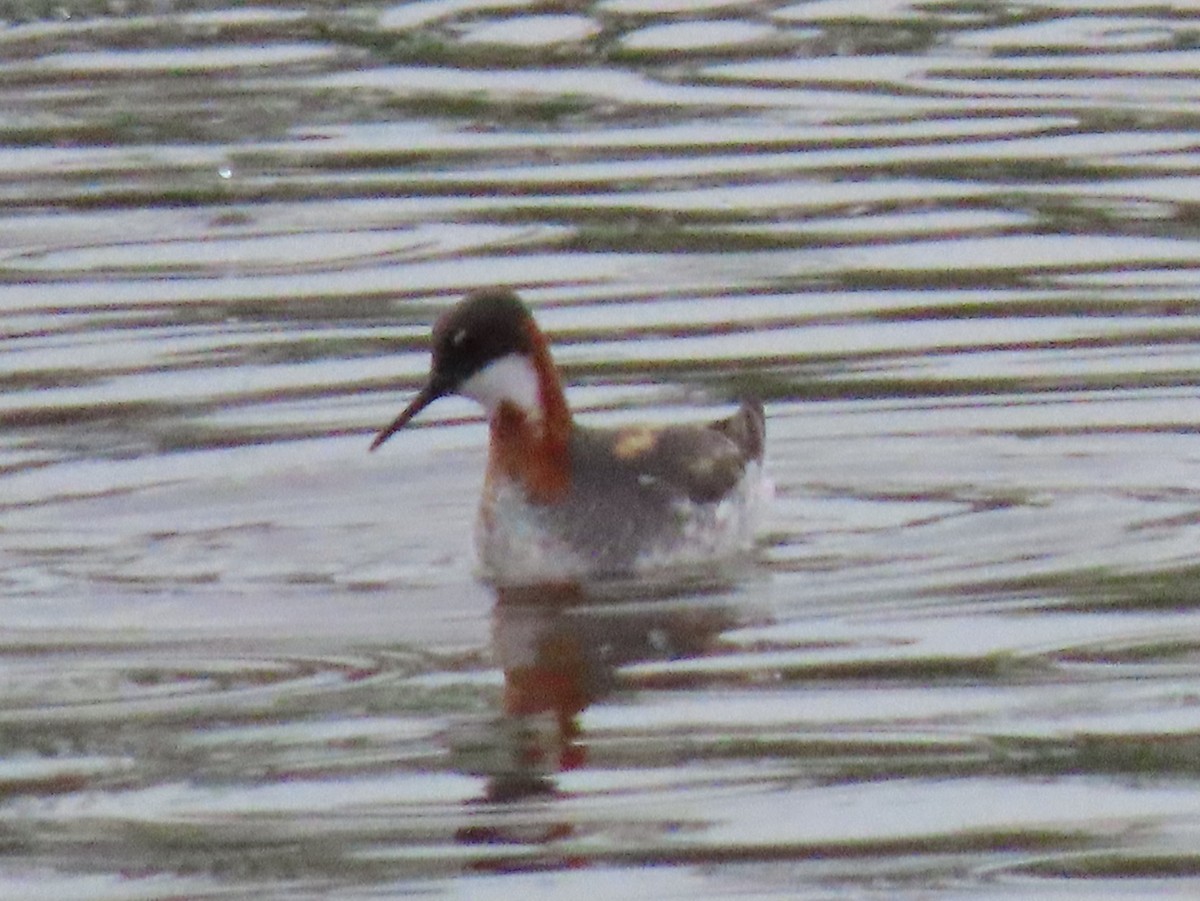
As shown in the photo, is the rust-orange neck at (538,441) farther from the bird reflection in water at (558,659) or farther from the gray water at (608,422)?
the bird reflection in water at (558,659)

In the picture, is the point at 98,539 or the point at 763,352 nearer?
the point at 98,539

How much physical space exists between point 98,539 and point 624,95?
724 centimetres

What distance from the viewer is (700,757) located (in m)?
10.5

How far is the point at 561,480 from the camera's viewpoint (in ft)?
45.1

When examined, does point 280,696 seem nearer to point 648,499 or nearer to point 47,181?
point 648,499

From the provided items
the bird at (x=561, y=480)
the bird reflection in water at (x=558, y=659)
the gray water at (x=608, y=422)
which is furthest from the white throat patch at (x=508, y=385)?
the bird reflection in water at (x=558, y=659)

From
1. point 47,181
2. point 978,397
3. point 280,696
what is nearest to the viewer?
point 280,696

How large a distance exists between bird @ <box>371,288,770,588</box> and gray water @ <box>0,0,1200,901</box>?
21cm

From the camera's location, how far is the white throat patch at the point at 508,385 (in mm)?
13555

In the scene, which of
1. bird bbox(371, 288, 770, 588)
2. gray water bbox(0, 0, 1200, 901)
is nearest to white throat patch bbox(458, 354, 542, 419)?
bird bbox(371, 288, 770, 588)

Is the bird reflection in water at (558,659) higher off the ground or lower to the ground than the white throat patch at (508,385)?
lower

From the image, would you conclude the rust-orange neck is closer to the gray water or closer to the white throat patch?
the white throat patch

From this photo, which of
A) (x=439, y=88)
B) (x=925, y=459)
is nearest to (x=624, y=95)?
(x=439, y=88)

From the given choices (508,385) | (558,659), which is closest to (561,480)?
(508,385)
